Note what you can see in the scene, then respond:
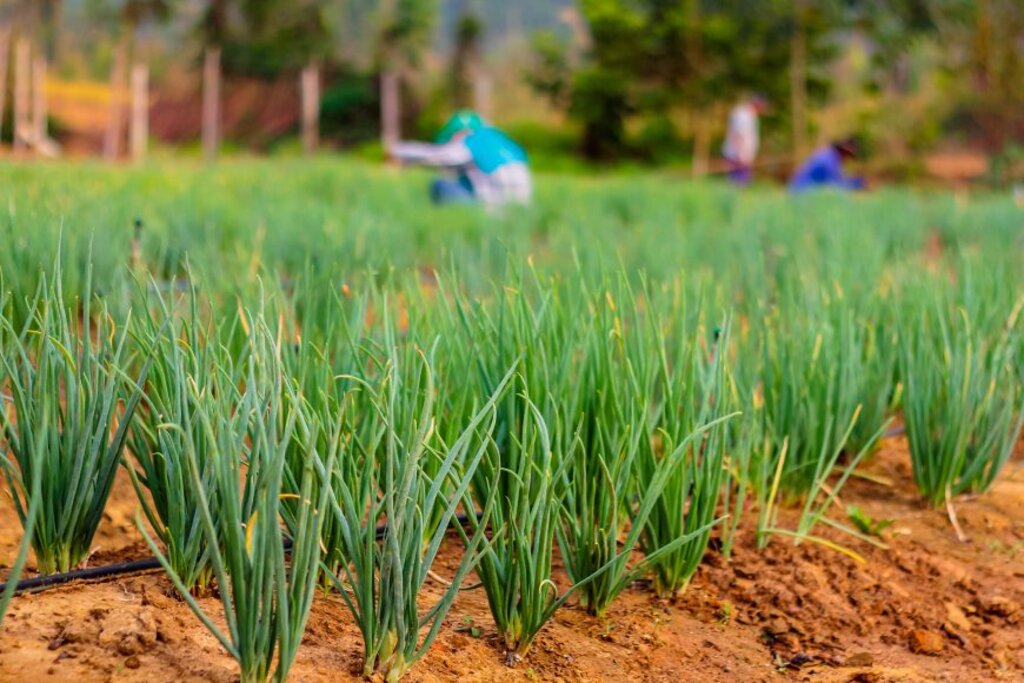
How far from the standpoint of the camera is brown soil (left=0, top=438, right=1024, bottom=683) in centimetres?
156

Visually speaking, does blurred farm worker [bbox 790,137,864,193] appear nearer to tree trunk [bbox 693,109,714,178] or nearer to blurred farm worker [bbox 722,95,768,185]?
blurred farm worker [bbox 722,95,768,185]

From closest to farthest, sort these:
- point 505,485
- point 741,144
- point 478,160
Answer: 1. point 505,485
2. point 478,160
3. point 741,144

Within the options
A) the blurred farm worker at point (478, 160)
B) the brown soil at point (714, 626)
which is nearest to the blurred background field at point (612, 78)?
the blurred farm worker at point (478, 160)

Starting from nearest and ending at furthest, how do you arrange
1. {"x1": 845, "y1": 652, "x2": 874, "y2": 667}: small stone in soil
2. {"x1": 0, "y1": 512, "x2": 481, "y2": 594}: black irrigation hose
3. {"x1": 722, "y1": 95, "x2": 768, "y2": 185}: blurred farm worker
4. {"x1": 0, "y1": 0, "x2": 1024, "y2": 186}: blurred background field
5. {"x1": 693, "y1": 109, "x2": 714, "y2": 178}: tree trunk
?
{"x1": 0, "y1": 512, "x2": 481, "y2": 594}: black irrigation hose
{"x1": 845, "y1": 652, "x2": 874, "y2": 667}: small stone in soil
{"x1": 722, "y1": 95, "x2": 768, "y2": 185}: blurred farm worker
{"x1": 693, "y1": 109, "x2": 714, "y2": 178}: tree trunk
{"x1": 0, "y1": 0, "x2": 1024, "y2": 186}: blurred background field

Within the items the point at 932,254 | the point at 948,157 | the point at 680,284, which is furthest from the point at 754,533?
the point at 948,157

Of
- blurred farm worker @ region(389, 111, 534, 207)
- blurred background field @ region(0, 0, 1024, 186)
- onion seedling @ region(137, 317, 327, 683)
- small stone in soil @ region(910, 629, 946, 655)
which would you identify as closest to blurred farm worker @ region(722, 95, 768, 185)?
blurred background field @ region(0, 0, 1024, 186)

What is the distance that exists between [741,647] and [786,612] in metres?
0.16

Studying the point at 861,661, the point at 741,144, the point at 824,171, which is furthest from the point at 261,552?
the point at 741,144

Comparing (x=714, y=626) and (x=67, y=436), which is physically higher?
(x=67, y=436)

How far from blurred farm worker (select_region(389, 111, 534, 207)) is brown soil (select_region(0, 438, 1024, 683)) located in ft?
15.4

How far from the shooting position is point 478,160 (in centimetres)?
696

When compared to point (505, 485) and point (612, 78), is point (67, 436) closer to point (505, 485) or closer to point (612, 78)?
point (505, 485)

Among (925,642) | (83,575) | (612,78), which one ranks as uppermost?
(612,78)

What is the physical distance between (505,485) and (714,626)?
43 cm
